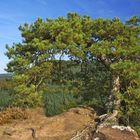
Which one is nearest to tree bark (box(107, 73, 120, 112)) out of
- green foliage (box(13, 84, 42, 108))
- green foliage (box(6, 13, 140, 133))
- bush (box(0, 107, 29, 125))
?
green foliage (box(6, 13, 140, 133))

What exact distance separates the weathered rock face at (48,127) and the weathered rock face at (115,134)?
108cm

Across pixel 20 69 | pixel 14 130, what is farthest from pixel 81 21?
pixel 14 130

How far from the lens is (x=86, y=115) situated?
44.2 feet

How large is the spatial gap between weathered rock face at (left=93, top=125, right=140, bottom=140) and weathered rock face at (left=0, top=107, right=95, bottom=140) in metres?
1.08

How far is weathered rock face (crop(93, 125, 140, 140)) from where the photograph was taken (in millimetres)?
11219

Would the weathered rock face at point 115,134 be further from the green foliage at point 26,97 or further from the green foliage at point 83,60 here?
the green foliage at point 26,97

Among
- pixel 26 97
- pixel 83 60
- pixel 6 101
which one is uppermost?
pixel 83 60

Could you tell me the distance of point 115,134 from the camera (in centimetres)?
1134

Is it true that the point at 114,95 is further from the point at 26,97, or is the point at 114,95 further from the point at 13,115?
the point at 13,115

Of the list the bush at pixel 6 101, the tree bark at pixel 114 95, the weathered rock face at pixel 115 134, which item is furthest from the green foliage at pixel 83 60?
the weathered rock face at pixel 115 134

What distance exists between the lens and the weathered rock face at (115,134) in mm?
11219

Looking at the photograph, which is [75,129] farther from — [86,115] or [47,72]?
[47,72]

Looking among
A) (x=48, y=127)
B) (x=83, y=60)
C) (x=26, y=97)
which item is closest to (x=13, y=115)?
(x=26, y=97)

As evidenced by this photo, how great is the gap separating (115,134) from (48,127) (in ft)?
7.69
